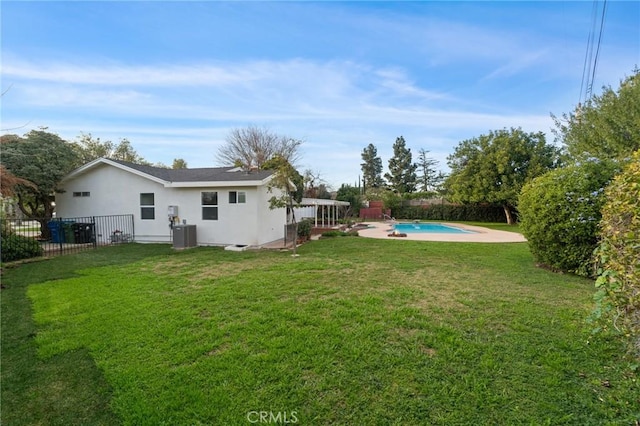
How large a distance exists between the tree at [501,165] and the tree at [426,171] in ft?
68.1

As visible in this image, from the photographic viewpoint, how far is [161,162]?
3688 cm

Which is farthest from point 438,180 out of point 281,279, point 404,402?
point 404,402

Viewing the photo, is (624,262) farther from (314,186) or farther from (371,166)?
(371,166)

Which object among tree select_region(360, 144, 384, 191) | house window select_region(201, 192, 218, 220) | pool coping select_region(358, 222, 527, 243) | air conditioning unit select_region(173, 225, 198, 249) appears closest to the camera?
air conditioning unit select_region(173, 225, 198, 249)

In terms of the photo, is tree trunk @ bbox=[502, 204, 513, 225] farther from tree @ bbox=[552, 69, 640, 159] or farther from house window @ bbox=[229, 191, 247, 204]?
house window @ bbox=[229, 191, 247, 204]

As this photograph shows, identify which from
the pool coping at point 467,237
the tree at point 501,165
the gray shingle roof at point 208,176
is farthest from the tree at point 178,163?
the tree at point 501,165

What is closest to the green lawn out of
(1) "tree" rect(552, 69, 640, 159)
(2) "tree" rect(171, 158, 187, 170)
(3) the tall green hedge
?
(1) "tree" rect(552, 69, 640, 159)

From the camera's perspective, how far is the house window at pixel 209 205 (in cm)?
1166

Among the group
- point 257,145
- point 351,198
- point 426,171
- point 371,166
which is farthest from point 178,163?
point 426,171

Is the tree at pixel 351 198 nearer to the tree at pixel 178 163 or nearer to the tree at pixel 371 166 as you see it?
the tree at pixel 178 163

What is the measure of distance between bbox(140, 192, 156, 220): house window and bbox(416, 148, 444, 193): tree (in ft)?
134

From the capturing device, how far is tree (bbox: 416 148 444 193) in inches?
1812

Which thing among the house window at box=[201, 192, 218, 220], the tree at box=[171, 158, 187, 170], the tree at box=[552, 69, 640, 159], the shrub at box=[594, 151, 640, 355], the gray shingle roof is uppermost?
the tree at box=[171, 158, 187, 170]

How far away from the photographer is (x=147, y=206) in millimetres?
12383
